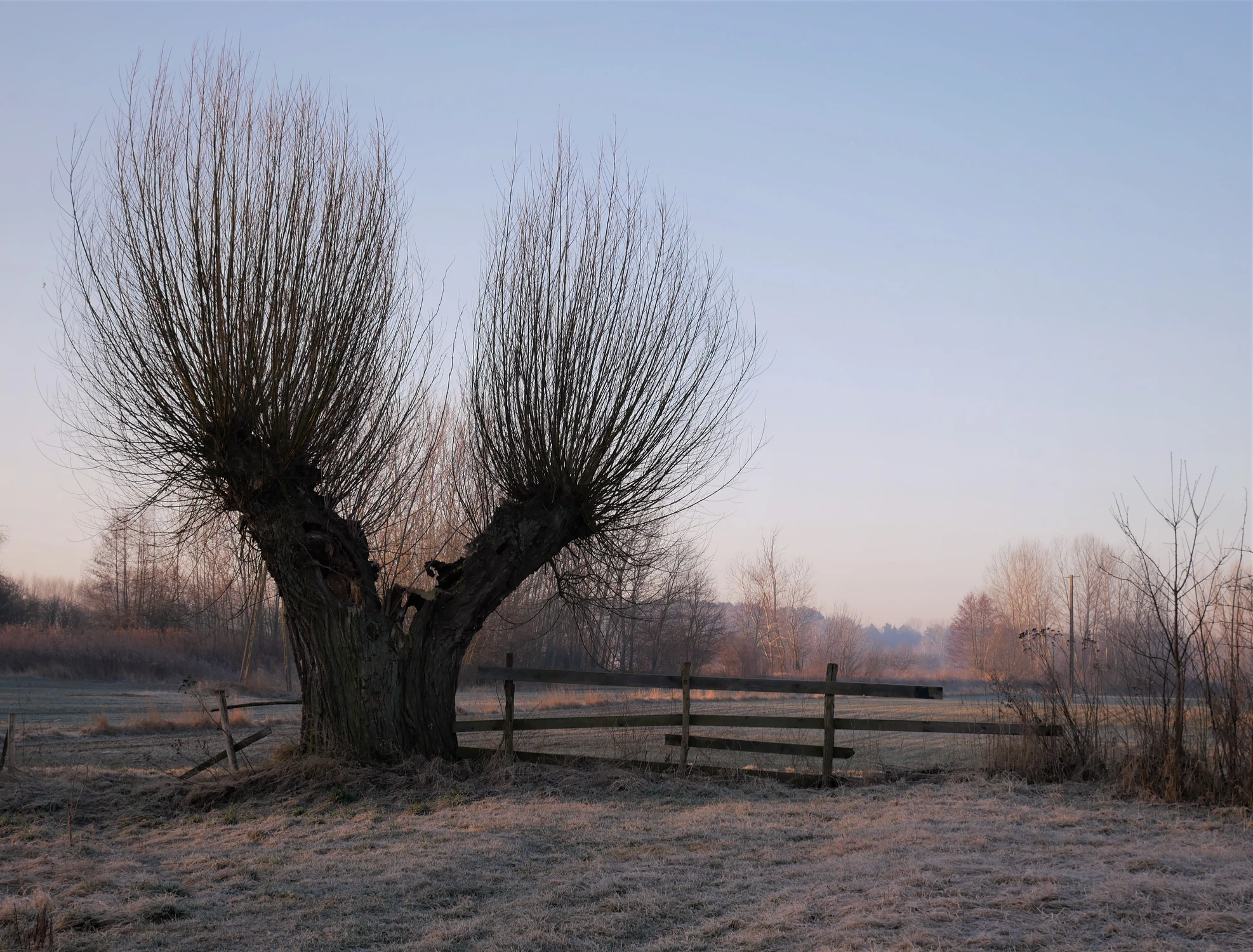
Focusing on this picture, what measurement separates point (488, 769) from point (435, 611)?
5.94 feet

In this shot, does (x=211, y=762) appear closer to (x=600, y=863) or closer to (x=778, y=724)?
(x=600, y=863)

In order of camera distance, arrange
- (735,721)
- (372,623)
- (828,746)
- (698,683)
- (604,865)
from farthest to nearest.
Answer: (735,721), (698,683), (828,746), (372,623), (604,865)

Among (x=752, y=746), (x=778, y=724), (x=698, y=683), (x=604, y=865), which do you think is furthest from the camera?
(x=778, y=724)

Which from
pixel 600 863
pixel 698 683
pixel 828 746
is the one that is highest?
pixel 698 683

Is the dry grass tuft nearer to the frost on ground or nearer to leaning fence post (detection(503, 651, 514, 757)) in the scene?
the frost on ground

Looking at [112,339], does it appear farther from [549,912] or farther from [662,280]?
[549,912]

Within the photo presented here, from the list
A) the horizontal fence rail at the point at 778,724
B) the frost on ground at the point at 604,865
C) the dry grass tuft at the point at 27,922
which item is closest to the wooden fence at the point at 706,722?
the horizontal fence rail at the point at 778,724

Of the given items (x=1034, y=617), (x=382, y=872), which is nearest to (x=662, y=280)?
(x=382, y=872)

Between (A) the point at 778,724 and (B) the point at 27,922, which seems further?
(A) the point at 778,724

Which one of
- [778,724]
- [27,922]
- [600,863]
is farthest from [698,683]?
[27,922]

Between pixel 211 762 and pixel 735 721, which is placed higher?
pixel 735 721

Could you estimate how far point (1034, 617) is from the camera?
218 ft

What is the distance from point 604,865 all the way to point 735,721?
440 centimetres

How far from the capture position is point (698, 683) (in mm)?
10547
